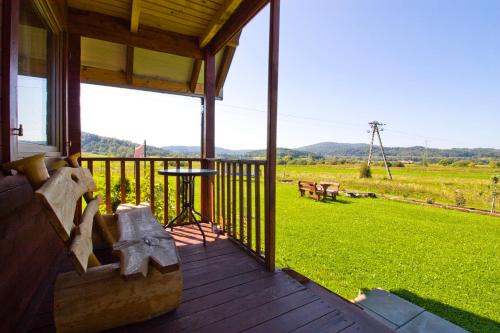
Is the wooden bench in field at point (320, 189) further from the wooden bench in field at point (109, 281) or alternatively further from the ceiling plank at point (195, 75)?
the wooden bench in field at point (109, 281)

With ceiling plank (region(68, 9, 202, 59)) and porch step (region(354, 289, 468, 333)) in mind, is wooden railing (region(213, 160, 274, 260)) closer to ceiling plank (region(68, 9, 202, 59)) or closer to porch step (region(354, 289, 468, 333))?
porch step (region(354, 289, 468, 333))

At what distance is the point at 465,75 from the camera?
2248 cm

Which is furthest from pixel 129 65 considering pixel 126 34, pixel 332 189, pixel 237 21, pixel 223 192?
pixel 332 189

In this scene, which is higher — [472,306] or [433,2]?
[433,2]

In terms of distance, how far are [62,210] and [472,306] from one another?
14.8ft

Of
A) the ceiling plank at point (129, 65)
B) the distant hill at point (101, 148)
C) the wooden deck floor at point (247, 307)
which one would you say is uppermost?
the ceiling plank at point (129, 65)

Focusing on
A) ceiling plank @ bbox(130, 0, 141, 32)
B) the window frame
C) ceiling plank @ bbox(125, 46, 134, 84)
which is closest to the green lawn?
the window frame

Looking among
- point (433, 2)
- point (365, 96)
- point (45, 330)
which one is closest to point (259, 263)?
point (45, 330)

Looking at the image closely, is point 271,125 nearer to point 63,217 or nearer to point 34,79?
point 63,217

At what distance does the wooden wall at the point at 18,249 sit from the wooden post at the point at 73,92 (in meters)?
1.50

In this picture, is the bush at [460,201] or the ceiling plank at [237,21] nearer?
the ceiling plank at [237,21]

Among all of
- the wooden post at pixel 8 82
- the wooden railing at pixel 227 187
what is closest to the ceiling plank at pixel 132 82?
the wooden railing at pixel 227 187

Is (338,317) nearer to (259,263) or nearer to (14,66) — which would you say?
(259,263)

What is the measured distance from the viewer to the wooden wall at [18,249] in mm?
983
